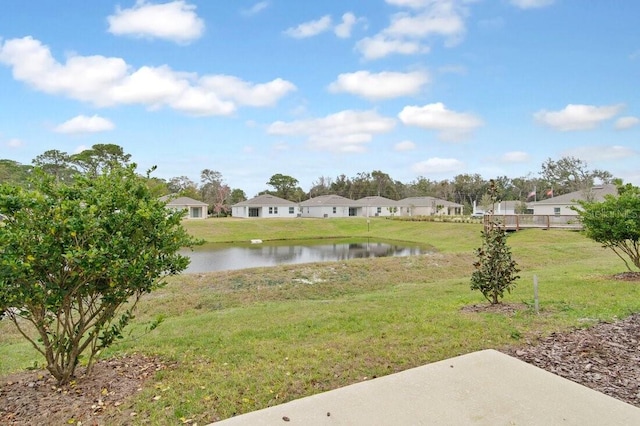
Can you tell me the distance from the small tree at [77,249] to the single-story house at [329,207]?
49730 mm

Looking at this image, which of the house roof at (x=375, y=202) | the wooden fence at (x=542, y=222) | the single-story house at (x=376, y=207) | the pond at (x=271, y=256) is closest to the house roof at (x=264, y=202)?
the single-story house at (x=376, y=207)

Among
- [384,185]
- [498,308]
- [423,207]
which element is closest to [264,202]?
[423,207]

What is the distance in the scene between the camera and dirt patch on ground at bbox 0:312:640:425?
298cm

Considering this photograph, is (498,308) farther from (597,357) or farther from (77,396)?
(77,396)

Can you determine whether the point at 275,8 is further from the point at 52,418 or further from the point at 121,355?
the point at 52,418

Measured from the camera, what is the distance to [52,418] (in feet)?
9.52

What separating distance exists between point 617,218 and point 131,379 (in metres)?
10.3

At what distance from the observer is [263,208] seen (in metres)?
50.7

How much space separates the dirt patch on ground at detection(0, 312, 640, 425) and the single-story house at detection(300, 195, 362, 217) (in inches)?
1932

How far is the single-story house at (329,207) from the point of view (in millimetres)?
53812

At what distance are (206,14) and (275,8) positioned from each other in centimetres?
220

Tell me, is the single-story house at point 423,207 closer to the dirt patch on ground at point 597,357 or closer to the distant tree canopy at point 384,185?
the distant tree canopy at point 384,185

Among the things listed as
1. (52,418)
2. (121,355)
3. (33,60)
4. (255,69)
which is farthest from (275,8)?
(52,418)

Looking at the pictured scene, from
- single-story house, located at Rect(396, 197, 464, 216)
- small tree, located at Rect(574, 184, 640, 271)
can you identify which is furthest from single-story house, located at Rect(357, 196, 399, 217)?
small tree, located at Rect(574, 184, 640, 271)
